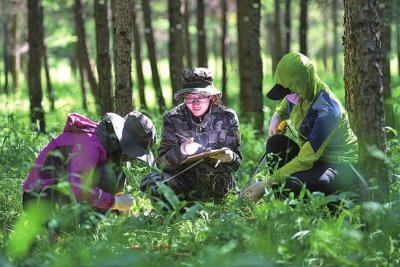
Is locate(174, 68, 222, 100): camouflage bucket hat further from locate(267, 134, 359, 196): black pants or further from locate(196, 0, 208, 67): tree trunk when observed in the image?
locate(196, 0, 208, 67): tree trunk

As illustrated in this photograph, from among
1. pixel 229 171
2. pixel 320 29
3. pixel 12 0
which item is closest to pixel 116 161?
pixel 229 171

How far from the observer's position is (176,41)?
11.2m

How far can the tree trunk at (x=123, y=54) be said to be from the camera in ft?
22.5

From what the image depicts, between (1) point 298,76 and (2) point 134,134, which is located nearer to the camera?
(2) point 134,134

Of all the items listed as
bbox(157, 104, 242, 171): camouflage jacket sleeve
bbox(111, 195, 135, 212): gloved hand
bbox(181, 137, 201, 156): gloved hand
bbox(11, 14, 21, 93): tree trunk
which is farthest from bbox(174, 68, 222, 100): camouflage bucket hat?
bbox(11, 14, 21, 93): tree trunk

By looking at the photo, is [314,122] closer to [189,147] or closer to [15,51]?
[189,147]

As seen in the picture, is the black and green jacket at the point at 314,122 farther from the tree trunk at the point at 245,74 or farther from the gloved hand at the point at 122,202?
the tree trunk at the point at 245,74

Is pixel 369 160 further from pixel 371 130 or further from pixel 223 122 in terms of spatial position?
pixel 223 122

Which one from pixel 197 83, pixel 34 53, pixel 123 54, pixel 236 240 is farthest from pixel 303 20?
pixel 236 240

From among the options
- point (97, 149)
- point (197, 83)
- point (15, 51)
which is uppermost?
point (15, 51)

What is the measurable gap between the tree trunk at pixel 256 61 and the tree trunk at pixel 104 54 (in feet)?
6.97

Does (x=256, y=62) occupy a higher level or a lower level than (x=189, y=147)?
higher

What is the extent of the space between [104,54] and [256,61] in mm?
2277

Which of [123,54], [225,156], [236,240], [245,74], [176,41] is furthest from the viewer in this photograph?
[245,74]
